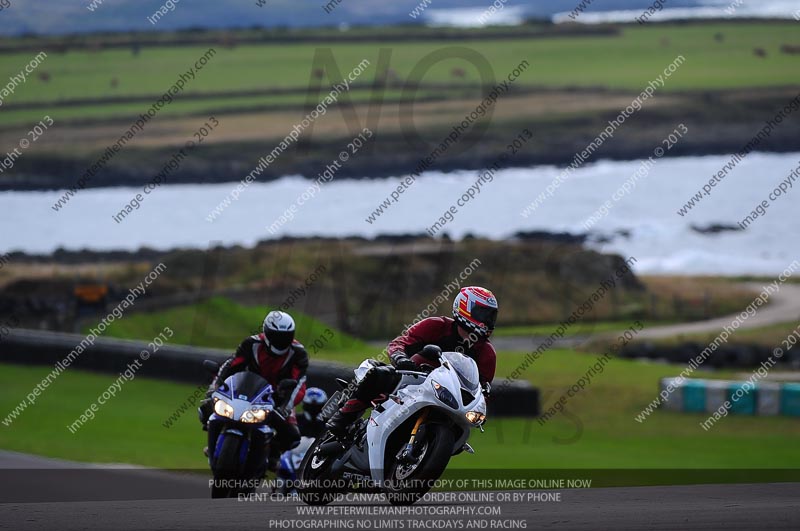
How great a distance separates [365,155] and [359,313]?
3924 centimetres

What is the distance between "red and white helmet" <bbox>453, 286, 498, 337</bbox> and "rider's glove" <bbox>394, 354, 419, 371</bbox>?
52cm

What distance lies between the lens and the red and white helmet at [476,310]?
980 centimetres

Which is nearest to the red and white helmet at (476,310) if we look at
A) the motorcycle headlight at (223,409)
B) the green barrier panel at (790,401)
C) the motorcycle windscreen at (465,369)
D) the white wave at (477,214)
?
the motorcycle windscreen at (465,369)

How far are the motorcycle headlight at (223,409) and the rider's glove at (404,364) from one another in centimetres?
222

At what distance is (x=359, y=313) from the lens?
131 ft

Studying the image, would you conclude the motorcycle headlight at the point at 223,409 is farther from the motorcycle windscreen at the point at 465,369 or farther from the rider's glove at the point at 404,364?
the motorcycle windscreen at the point at 465,369

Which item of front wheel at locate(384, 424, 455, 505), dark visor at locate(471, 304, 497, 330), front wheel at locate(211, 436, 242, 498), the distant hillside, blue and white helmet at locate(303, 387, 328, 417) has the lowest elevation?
the distant hillside

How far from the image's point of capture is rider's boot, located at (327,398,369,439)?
1008cm

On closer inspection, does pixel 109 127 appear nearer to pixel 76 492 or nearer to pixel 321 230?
pixel 321 230

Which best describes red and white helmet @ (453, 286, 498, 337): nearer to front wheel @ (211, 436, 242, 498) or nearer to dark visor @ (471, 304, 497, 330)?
dark visor @ (471, 304, 497, 330)

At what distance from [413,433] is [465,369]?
0.61 metres

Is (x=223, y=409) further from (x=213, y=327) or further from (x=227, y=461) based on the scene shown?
(x=213, y=327)

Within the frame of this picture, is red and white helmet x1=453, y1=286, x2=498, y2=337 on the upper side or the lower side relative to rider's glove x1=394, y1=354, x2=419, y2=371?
upper

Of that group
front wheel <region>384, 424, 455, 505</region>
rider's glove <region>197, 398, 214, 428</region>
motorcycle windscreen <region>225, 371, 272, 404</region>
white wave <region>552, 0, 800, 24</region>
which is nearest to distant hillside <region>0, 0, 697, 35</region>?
white wave <region>552, 0, 800, 24</region>
